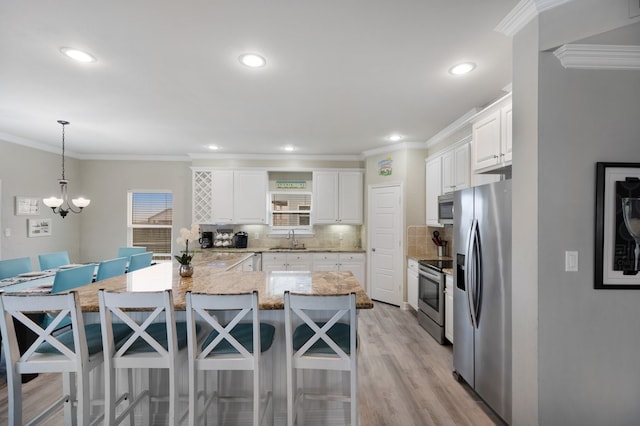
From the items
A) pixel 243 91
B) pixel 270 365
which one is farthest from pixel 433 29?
pixel 270 365

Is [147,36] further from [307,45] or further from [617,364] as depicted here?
[617,364]

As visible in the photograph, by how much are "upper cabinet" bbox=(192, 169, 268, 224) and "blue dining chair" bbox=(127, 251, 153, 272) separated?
1386 mm

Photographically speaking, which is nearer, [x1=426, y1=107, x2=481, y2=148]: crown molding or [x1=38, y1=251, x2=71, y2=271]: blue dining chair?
[x1=426, y1=107, x2=481, y2=148]: crown molding

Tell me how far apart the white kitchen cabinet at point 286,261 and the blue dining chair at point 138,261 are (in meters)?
1.83

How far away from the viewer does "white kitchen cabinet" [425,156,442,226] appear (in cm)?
406

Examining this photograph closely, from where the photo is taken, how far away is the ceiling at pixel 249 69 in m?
1.70

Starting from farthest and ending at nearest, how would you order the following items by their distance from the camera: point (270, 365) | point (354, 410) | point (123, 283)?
point (123, 283) < point (270, 365) < point (354, 410)

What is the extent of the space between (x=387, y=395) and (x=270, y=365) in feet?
3.62

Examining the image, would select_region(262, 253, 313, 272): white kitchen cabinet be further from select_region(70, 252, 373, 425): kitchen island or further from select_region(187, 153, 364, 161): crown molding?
select_region(70, 252, 373, 425): kitchen island

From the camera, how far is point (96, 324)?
188 cm

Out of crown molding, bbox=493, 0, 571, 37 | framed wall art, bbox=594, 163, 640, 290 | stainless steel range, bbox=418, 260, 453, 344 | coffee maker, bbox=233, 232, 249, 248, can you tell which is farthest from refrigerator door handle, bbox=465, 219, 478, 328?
coffee maker, bbox=233, 232, 249, 248

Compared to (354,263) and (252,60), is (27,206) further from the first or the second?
(354,263)

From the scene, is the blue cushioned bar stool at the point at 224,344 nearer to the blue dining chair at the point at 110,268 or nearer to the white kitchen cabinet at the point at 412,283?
the blue dining chair at the point at 110,268

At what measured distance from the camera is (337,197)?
5.43m
